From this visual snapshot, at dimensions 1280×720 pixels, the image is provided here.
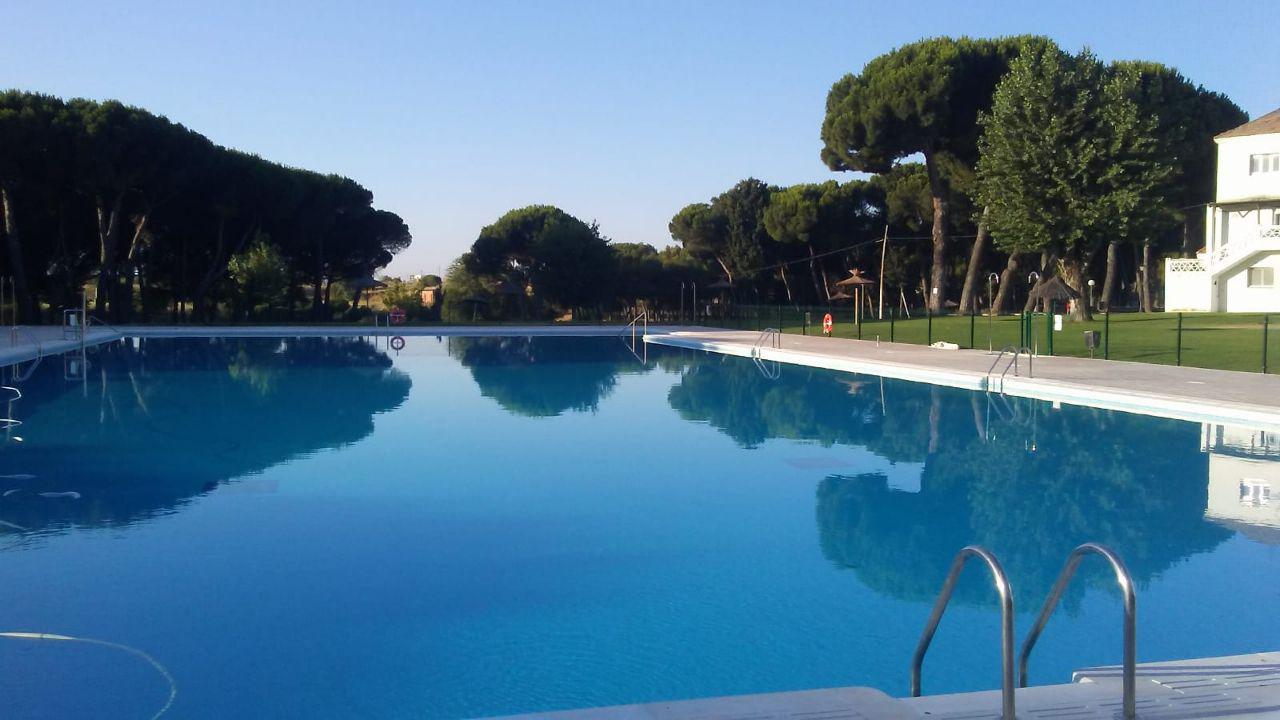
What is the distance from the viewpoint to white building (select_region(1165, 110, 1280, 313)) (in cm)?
3581

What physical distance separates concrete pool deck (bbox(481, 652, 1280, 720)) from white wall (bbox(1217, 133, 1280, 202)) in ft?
131

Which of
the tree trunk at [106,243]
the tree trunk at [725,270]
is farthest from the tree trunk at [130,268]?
the tree trunk at [725,270]

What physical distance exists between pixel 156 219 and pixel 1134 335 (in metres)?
35.1

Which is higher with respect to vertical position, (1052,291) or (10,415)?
(1052,291)

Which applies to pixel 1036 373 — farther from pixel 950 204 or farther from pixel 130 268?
pixel 130 268

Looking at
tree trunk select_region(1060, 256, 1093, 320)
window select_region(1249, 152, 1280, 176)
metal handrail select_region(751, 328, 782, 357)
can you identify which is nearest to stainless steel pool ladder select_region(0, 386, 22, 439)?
metal handrail select_region(751, 328, 782, 357)

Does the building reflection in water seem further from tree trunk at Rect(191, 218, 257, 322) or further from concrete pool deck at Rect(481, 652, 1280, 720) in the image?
tree trunk at Rect(191, 218, 257, 322)

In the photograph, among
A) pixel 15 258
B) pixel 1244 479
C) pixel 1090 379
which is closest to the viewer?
pixel 1244 479

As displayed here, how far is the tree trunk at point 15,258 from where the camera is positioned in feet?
115

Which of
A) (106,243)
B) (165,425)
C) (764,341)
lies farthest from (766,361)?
(106,243)

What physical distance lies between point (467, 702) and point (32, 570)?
3.72 m

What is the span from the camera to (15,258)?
117 ft

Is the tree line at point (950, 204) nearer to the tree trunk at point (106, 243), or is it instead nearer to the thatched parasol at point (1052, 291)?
the thatched parasol at point (1052, 291)

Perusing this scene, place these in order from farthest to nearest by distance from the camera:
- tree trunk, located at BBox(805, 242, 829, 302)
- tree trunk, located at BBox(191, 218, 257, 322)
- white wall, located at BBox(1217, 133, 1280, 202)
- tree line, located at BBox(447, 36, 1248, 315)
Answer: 1. tree trunk, located at BBox(805, 242, 829, 302)
2. tree trunk, located at BBox(191, 218, 257, 322)
3. white wall, located at BBox(1217, 133, 1280, 202)
4. tree line, located at BBox(447, 36, 1248, 315)
